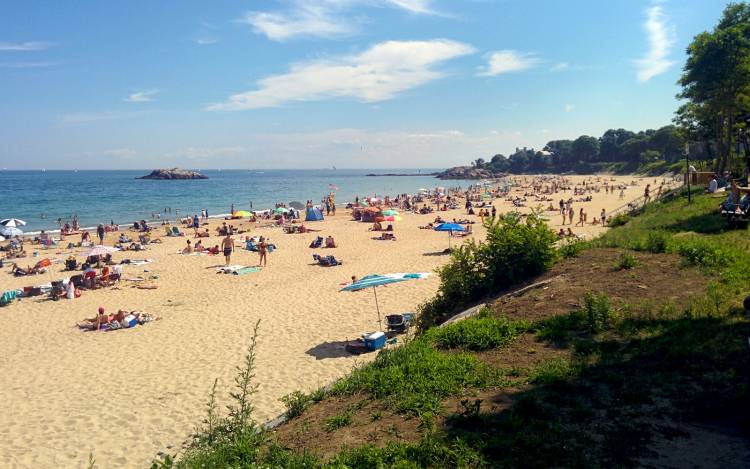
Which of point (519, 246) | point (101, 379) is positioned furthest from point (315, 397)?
point (101, 379)

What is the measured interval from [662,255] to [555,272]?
7.11ft

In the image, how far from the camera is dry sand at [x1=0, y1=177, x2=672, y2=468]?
757cm

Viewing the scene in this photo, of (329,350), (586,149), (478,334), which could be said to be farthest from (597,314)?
(586,149)

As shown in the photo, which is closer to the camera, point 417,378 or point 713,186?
point 417,378

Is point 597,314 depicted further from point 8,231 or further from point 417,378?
point 8,231

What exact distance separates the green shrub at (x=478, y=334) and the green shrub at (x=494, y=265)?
7.56 feet

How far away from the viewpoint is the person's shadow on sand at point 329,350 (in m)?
10.2

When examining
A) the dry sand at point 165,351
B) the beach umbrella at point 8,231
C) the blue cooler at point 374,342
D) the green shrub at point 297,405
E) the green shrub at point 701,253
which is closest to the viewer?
the green shrub at point 297,405

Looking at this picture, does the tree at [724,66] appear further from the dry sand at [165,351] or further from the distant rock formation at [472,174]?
the distant rock formation at [472,174]

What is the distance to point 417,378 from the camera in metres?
5.61

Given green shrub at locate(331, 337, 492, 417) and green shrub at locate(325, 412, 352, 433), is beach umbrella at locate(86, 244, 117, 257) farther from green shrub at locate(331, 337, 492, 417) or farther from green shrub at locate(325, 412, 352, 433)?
green shrub at locate(325, 412, 352, 433)

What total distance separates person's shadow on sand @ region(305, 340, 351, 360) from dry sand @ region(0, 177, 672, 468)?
0.05 metres

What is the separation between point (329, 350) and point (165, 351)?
13.1ft

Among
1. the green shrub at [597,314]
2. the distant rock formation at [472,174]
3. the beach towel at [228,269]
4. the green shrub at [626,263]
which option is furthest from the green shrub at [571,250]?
the distant rock formation at [472,174]
